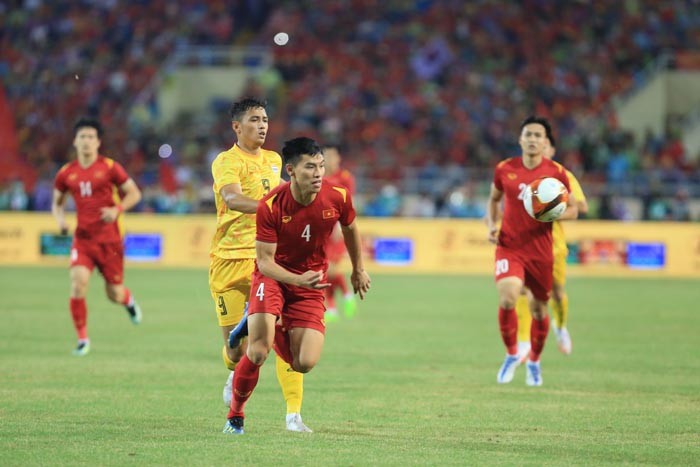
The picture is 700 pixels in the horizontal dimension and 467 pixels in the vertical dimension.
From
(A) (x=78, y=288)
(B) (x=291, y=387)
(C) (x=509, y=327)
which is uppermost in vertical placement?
(A) (x=78, y=288)

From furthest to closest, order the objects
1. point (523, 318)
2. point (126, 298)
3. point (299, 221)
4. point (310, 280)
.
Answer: point (126, 298) → point (523, 318) → point (299, 221) → point (310, 280)

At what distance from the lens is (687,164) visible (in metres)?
32.0

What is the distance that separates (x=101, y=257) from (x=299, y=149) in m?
6.86

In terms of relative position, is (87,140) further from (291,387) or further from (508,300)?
(291,387)

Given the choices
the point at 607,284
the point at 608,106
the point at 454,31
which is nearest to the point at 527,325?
the point at 607,284

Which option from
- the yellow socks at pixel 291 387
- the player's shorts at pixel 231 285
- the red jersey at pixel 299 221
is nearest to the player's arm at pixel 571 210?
the player's shorts at pixel 231 285

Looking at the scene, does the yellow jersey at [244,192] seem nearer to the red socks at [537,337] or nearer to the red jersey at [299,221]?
the red jersey at [299,221]

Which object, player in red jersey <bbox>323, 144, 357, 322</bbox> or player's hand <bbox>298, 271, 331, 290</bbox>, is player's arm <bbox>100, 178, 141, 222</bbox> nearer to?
player in red jersey <bbox>323, 144, 357, 322</bbox>

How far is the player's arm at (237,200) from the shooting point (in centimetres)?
951

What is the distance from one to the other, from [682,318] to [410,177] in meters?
14.4

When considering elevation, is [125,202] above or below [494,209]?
above

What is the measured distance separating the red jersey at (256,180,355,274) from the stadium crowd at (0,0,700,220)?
862 inches

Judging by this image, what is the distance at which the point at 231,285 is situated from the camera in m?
10.2

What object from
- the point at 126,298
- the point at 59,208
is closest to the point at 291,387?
the point at 59,208
